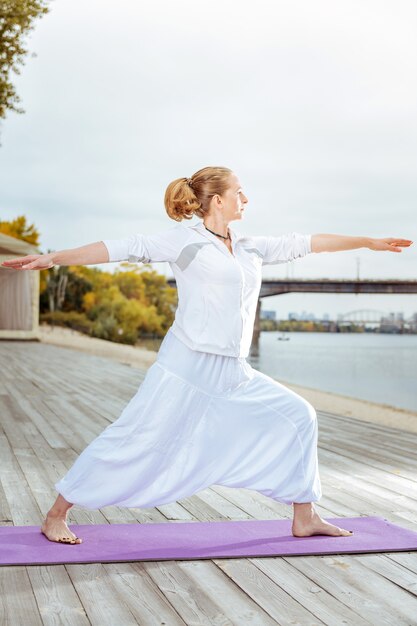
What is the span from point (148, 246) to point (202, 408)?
591 millimetres

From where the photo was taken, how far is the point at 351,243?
11.4ft

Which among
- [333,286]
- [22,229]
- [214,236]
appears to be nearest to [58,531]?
[214,236]

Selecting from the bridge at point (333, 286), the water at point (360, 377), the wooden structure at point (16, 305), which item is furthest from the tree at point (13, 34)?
the bridge at point (333, 286)

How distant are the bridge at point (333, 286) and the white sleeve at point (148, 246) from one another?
36669mm

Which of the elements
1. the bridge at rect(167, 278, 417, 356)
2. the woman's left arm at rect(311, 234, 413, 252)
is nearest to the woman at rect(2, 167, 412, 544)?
the woman's left arm at rect(311, 234, 413, 252)

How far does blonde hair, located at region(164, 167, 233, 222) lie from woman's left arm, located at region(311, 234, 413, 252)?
42cm

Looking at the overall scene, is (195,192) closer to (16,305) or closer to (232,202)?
(232,202)

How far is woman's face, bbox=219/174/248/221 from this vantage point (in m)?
3.36

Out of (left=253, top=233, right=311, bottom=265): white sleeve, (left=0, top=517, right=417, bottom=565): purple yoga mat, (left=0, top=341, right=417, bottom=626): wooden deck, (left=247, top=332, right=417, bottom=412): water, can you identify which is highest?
(left=253, top=233, right=311, bottom=265): white sleeve

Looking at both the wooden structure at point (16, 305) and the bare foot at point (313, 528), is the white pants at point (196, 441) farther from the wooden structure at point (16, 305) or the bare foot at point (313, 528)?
the wooden structure at point (16, 305)

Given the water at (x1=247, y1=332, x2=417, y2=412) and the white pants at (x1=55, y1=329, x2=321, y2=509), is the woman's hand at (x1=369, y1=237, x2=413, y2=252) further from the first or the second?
the water at (x1=247, y1=332, x2=417, y2=412)

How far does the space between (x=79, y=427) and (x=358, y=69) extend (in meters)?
81.1

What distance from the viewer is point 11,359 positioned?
15.5m

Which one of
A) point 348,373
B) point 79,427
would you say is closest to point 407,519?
point 79,427
